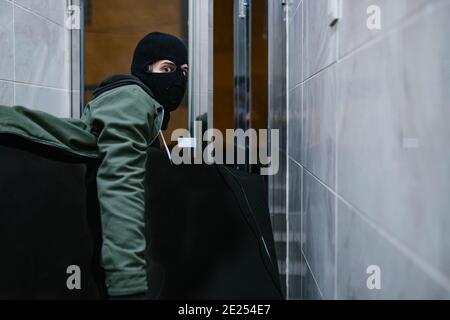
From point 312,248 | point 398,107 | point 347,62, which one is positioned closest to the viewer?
point 398,107

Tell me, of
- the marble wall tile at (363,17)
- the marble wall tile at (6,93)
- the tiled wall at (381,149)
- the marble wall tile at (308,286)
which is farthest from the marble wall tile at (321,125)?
the marble wall tile at (6,93)

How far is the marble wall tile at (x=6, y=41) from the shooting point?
1.54 m

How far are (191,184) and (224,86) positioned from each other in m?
0.92

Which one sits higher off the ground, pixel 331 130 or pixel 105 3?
pixel 105 3

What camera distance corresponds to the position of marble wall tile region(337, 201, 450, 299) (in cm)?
47

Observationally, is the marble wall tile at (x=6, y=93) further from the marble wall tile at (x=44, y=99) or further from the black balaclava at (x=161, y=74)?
the black balaclava at (x=161, y=74)

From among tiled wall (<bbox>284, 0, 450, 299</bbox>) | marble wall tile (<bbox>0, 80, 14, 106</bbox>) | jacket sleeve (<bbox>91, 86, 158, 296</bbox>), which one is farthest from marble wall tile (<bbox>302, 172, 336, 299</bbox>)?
marble wall tile (<bbox>0, 80, 14, 106</bbox>)

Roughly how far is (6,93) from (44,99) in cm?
30

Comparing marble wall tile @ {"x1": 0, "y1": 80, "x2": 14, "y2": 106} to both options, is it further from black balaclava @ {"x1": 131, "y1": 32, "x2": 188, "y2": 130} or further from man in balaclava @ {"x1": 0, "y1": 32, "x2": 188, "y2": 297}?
man in balaclava @ {"x1": 0, "y1": 32, "x2": 188, "y2": 297}

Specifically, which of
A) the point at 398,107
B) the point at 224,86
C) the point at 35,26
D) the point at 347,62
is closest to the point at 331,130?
the point at 347,62

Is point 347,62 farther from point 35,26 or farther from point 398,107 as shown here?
point 35,26

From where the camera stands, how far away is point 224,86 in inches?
71.1

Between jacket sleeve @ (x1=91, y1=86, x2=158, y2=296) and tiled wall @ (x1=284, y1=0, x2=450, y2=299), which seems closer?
tiled wall @ (x1=284, y1=0, x2=450, y2=299)

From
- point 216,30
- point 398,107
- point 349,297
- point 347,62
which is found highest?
point 216,30
